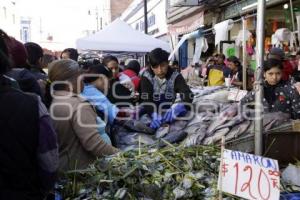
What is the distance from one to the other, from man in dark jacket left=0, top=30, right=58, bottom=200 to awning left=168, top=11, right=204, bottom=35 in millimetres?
14112

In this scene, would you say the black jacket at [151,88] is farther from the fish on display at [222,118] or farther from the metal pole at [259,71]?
the metal pole at [259,71]

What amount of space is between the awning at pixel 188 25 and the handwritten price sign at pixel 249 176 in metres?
13.6

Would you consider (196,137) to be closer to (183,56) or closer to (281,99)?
(281,99)

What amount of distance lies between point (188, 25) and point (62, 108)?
627 inches

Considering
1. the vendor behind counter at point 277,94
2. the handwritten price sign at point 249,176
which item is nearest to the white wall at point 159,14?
the vendor behind counter at point 277,94

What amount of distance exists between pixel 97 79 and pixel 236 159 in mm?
2384

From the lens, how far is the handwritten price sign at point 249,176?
242 cm

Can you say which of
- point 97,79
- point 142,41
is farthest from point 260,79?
point 142,41

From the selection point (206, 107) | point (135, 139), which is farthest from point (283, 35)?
point (135, 139)

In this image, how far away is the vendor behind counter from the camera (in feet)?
13.6

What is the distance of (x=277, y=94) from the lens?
426 cm

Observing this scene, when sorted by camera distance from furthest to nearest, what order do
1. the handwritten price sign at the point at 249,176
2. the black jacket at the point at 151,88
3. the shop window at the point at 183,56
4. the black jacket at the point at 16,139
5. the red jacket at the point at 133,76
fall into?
the shop window at the point at 183,56, the red jacket at the point at 133,76, the black jacket at the point at 151,88, the handwritten price sign at the point at 249,176, the black jacket at the point at 16,139

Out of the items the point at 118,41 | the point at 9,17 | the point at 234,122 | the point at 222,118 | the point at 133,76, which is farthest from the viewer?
the point at 9,17

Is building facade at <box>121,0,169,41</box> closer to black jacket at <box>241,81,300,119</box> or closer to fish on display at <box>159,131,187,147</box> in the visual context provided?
black jacket at <box>241,81,300,119</box>
